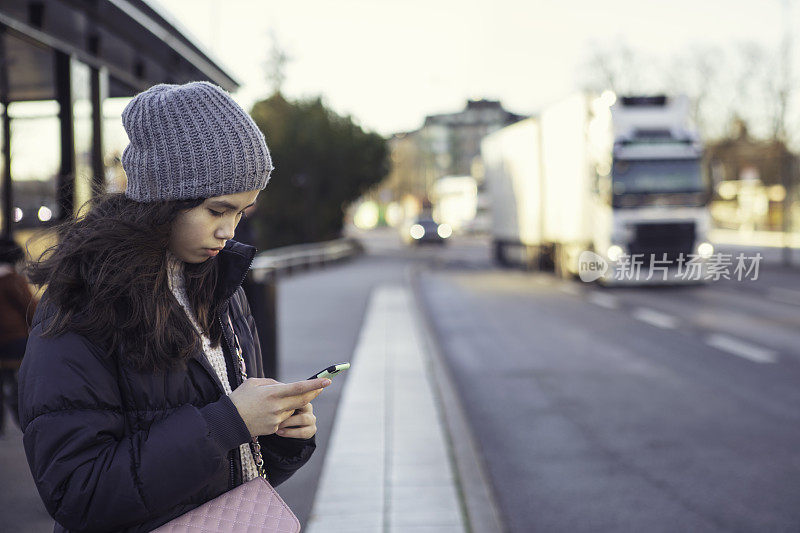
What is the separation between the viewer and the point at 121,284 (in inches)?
64.8

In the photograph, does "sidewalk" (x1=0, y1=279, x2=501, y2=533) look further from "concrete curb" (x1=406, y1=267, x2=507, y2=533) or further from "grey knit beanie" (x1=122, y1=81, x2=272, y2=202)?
"grey knit beanie" (x1=122, y1=81, x2=272, y2=202)

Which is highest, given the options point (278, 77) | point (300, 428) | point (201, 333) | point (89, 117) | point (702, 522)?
point (278, 77)

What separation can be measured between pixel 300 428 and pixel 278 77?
49.5 meters

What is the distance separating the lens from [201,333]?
1.82 meters

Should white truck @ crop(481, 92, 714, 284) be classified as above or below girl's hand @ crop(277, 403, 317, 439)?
above

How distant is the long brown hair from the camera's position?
1.62 meters

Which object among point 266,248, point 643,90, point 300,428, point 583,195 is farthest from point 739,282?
point 643,90

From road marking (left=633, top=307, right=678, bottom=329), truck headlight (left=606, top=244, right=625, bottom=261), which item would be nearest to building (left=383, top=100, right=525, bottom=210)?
truck headlight (left=606, top=244, right=625, bottom=261)

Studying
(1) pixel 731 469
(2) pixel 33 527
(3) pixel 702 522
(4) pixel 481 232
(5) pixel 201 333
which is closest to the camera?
(5) pixel 201 333

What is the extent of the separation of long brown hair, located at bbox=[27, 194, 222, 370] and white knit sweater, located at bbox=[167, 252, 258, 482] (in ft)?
0.26

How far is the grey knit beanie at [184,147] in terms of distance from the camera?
66.4 inches

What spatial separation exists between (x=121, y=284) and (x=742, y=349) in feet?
35.1

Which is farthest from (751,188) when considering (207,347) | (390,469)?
(207,347)

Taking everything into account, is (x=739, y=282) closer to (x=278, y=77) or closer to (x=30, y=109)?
(x=30, y=109)
